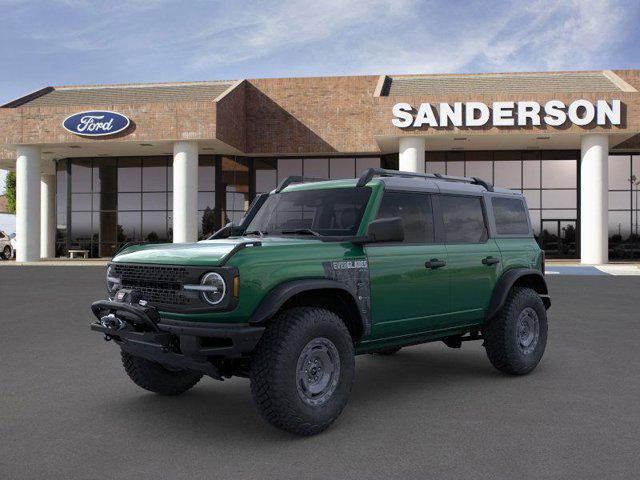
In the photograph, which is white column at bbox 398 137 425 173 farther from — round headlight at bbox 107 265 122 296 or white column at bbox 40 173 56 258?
round headlight at bbox 107 265 122 296

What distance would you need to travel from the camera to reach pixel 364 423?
519cm

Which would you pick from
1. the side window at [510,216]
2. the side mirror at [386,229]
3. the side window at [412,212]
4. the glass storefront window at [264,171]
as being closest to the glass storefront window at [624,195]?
the glass storefront window at [264,171]

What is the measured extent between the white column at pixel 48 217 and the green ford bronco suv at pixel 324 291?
128ft

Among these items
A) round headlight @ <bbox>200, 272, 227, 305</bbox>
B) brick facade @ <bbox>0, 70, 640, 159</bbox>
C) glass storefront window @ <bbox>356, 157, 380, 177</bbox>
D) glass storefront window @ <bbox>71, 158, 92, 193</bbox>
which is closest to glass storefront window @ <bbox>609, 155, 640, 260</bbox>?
brick facade @ <bbox>0, 70, 640, 159</bbox>

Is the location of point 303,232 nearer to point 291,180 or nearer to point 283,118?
point 291,180

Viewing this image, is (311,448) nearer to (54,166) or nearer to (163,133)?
(163,133)

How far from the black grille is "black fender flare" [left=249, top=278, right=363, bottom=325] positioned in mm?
500

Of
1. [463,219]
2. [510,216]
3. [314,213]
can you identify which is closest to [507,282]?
[463,219]

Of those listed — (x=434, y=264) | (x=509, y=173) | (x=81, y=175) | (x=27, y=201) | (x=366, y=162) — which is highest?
(x=366, y=162)

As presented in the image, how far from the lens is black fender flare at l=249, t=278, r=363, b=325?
4.64 m

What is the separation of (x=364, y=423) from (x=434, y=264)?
166cm

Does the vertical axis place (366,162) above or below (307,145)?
below

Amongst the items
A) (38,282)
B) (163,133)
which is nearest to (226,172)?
(163,133)

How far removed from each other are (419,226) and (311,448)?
8.04 ft
